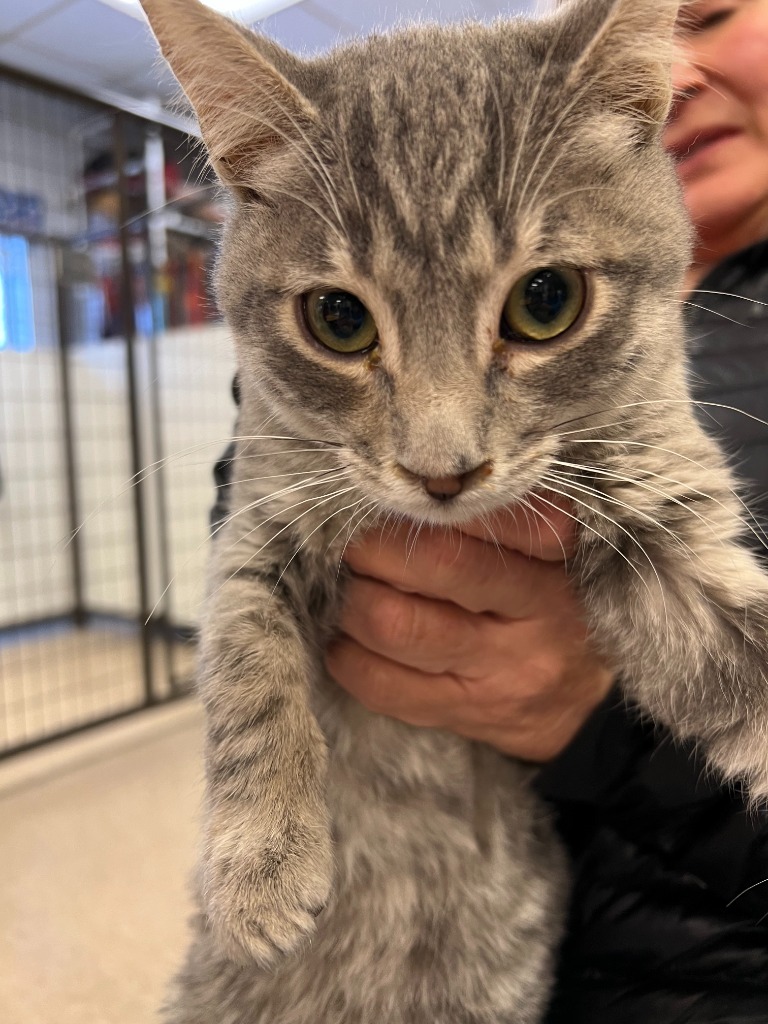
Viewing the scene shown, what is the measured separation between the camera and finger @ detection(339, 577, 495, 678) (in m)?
0.82

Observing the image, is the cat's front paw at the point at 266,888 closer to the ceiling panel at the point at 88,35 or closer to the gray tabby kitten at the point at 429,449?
the gray tabby kitten at the point at 429,449

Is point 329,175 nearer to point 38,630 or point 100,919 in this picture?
point 100,919

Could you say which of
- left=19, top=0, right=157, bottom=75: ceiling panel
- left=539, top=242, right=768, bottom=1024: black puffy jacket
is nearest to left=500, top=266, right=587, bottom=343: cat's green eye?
left=539, top=242, right=768, bottom=1024: black puffy jacket

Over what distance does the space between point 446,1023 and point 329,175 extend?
0.92 metres

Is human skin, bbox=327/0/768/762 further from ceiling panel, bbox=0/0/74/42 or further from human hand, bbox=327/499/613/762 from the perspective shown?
ceiling panel, bbox=0/0/74/42

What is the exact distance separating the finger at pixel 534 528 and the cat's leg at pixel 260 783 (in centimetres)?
24

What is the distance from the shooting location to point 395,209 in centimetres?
69

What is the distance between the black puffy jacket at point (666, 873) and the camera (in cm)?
75

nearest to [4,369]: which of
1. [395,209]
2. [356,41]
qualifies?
[356,41]

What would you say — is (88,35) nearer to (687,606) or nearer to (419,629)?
(419,629)

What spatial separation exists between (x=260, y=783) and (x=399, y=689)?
0.20 m

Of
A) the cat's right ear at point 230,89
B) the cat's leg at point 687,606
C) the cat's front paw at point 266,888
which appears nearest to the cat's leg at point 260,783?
the cat's front paw at point 266,888

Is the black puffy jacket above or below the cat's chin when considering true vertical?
below

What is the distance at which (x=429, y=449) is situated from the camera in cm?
64
